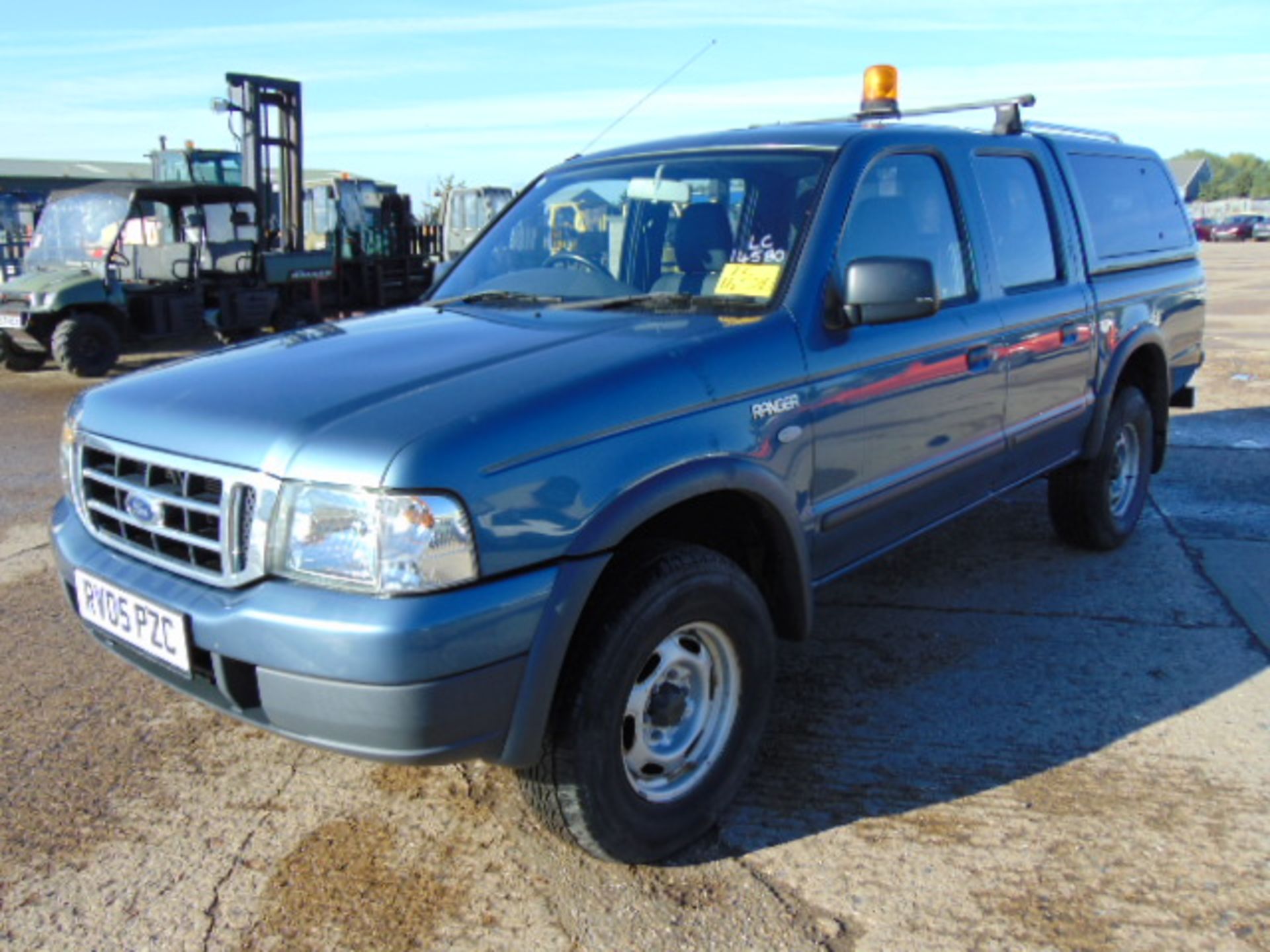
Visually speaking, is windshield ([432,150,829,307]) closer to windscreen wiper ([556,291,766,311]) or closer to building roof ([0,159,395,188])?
windscreen wiper ([556,291,766,311])

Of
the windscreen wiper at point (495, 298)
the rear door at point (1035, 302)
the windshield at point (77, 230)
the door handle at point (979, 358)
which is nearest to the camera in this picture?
the windscreen wiper at point (495, 298)

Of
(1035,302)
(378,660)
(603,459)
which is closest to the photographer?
(378,660)

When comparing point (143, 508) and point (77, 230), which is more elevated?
point (77, 230)

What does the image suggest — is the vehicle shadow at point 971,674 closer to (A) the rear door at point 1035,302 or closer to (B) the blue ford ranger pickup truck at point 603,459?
(B) the blue ford ranger pickup truck at point 603,459

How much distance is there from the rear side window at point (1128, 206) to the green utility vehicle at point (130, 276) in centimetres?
1046

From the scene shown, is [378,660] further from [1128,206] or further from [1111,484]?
[1128,206]

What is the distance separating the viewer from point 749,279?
3076mm

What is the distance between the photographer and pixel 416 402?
2340 mm

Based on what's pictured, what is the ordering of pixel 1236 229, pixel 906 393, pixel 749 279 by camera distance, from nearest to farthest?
pixel 749 279 → pixel 906 393 → pixel 1236 229

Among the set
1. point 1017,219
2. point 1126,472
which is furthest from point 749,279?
point 1126,472

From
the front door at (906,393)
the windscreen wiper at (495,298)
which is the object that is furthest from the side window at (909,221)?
the windscreen wiper at (495,298)

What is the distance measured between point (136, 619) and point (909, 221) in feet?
8.56

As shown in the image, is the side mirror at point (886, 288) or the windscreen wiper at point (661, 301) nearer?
the side mirror at point (886, 288)

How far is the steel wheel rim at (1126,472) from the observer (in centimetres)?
512
